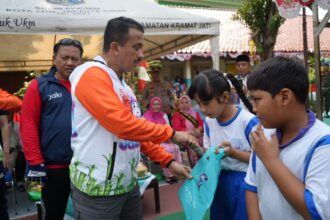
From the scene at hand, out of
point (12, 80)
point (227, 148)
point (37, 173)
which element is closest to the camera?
point (227, 148)

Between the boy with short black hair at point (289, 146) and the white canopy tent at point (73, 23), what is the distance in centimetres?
307

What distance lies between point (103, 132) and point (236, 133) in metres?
0.83

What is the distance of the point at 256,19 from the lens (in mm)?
7812

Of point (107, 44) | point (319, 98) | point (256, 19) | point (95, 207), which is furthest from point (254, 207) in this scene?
point (256, 19)

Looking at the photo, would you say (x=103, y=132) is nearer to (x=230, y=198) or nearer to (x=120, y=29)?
(x=120, y=29)

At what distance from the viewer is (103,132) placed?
1742 mm

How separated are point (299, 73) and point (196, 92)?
2.99 feet

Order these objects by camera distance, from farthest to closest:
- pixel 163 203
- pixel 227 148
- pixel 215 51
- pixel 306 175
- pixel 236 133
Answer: pixel 215 51
pixel 163 203
pixel 236 133
pixel 227 148
pixel 306 175

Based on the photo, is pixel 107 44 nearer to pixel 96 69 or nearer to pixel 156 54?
pixel 96 69

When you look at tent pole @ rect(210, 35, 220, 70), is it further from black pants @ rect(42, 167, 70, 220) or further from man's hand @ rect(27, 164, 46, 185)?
man's hand @ rect(27, 164, 46, 185)

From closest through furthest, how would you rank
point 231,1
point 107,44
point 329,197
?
point 329,197 → point 107,44 → point 231,1

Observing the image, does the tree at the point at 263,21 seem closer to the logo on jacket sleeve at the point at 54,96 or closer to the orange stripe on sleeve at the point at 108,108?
the logo on jacket sleeve at the point at 54,96

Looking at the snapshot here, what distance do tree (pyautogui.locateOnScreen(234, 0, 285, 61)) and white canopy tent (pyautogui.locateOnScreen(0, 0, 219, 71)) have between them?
2.62m

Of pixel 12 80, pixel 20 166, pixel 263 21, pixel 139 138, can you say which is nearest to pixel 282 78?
pixel 139 138
